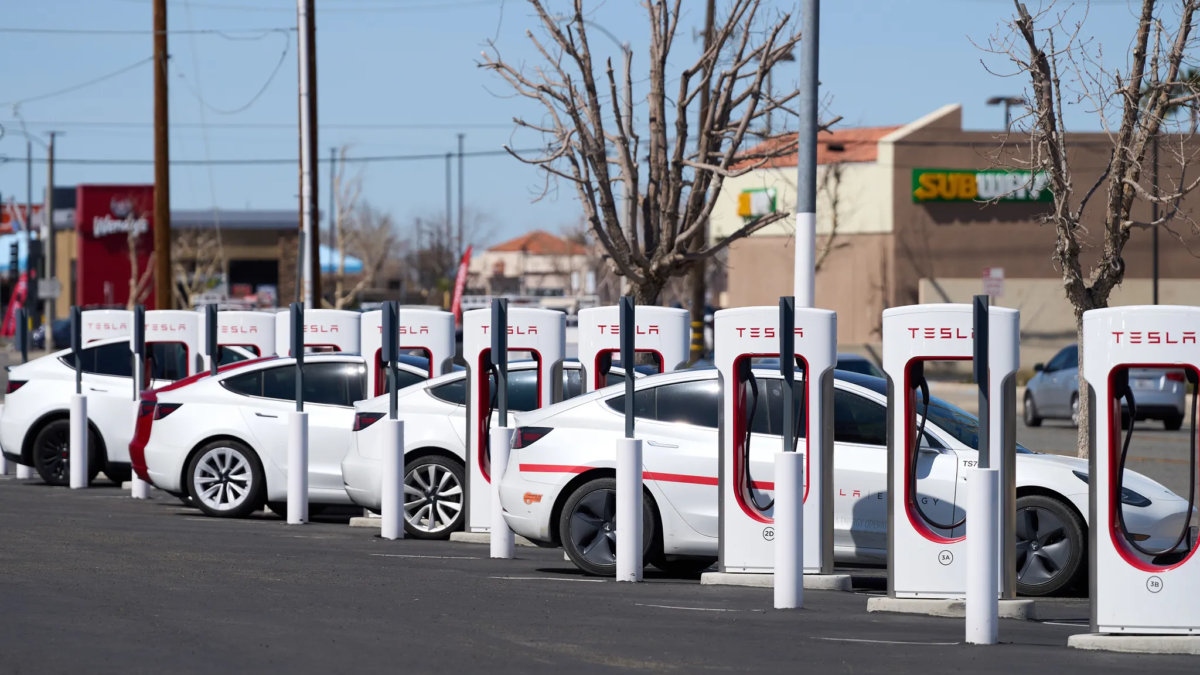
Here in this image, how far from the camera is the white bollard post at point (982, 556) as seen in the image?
26.1ft

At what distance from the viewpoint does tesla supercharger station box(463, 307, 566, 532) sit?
39.4 feet

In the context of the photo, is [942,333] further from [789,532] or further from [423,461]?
[423,461]

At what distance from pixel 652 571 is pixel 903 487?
2.43 meters

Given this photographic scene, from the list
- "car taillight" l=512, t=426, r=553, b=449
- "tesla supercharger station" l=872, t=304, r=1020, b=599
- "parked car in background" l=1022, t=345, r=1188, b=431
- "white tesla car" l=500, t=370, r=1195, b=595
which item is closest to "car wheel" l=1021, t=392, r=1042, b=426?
"parked car in background" l=1022, t=345, r=1188, b=431

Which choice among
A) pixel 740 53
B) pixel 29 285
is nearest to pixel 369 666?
pixel 740 53

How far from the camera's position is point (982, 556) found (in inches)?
315

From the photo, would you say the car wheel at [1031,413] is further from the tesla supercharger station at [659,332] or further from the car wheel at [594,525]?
the car wheel at [594,525]

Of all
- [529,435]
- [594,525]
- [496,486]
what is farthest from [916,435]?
[496,486]

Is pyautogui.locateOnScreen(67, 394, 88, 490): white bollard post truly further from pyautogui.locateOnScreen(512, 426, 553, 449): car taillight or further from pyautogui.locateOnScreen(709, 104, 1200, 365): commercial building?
pyautogui.locateOnScreen(709, 104, 1200, 365): commercial building

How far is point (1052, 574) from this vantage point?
383 inches

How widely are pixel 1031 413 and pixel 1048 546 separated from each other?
57.9 feet

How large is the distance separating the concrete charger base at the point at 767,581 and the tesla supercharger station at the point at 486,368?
254 centimetres

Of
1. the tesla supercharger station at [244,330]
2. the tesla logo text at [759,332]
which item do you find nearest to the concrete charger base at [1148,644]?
the tesla logo text at [759,332]

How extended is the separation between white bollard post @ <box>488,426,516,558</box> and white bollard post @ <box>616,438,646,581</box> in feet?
4.78
